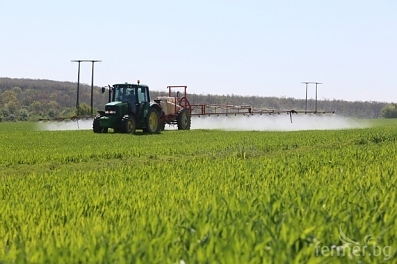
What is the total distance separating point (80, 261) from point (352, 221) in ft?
8.34

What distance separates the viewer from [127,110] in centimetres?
3019

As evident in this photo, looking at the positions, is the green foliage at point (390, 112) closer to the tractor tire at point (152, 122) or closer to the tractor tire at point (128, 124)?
the tractor tire at point (152, 122)

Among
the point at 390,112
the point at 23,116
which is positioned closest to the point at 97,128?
the point at 23,116

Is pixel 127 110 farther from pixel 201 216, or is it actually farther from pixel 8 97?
pixel 8 97

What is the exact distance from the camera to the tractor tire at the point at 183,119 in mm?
35919

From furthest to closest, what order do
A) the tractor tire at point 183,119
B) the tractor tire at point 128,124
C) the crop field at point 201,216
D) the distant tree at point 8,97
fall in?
the distant tree at point 8,97 < the tractor tire at point 183,119 < the tractor tire at point 128,124 < the crop field at point 201,216

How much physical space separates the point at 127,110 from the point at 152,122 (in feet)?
5.76

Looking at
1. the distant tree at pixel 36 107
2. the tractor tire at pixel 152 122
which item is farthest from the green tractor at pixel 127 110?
the distant tree at pixel 36 107

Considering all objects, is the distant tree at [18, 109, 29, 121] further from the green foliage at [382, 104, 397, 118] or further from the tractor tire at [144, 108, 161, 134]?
the tractor tire at [144, 108, 161, 134]

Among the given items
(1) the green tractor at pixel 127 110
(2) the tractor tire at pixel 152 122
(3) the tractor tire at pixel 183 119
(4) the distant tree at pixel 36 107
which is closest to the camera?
(1) the green tractor at pixel 127 110

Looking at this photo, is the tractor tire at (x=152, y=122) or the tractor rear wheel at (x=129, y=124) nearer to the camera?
the tractor rear wheel at (x=129, y=124)

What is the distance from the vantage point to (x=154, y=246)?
14.8 ft

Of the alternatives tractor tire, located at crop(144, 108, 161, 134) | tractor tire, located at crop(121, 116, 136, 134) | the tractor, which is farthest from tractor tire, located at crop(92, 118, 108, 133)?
tractor tire, located at crop(144, 108, 161, 134)

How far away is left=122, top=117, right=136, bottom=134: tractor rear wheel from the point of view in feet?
97.0
